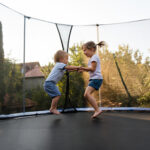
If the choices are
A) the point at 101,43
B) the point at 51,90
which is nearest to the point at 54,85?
the point at 51,90

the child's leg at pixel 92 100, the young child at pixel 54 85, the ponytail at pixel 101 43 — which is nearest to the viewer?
the child's leg at pixel 92 100

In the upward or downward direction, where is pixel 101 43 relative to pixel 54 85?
upward

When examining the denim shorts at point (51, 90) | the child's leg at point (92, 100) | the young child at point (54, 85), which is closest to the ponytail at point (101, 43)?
the young child at point (54, 85)

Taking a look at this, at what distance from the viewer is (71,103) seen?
2.46 metres

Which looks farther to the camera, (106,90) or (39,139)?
(106,90)

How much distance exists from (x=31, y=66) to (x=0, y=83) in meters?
0.52

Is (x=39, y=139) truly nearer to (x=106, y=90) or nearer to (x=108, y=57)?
(x=106, y=90)

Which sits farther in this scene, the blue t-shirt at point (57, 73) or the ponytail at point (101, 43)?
the ponytail at point (101, 43)

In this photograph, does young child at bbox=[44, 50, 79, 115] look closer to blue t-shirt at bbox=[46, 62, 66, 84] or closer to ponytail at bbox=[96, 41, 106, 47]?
blue t-shirt at bbox=[46, 62, 66, 84]

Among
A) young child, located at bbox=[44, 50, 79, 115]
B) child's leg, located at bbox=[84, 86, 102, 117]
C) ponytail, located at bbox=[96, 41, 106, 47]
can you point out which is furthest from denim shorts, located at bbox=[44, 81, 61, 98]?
ponytail, located at bbox=[96, 41, 106, 47]

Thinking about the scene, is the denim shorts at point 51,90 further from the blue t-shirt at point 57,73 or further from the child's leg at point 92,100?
the child's leg at point 92,100

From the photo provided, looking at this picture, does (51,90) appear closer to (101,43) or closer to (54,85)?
(54,85)

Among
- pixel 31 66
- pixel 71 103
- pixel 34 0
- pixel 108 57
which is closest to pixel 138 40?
pixel 108 57

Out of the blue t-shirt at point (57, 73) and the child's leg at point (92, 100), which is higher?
the blue t-shirt at point (57, 73)
